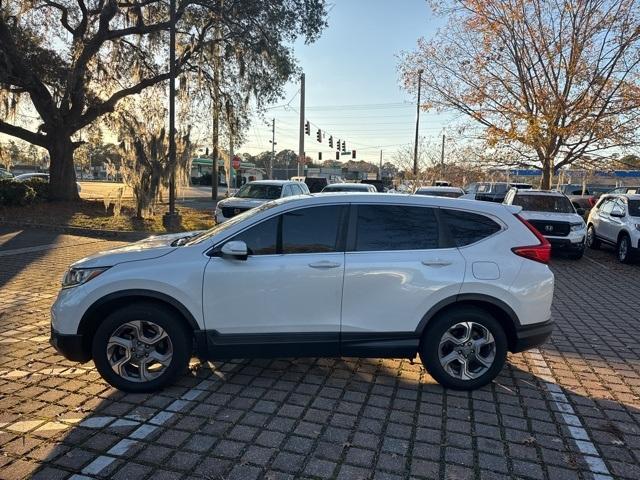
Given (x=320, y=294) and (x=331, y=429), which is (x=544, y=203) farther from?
(x=331, y=429)

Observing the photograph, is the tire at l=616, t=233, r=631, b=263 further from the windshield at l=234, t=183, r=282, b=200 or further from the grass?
the grass

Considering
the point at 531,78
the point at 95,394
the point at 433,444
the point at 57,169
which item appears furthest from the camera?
the point at 57,169

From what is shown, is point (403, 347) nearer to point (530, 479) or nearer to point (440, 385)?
point (440, 385)

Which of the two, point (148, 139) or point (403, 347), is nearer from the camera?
point (403, 347)

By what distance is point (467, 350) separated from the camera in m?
4.20

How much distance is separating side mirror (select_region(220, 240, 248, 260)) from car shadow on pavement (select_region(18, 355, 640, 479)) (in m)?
1.18

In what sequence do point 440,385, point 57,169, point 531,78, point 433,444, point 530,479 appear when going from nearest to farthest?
1. point 530,479
2. point 433,444
3. point 440,385
4. point 531,78
5. point 57,169

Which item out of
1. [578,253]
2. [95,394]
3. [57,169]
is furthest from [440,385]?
[57,169]

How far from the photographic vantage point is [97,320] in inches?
159

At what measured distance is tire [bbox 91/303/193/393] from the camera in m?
3.94

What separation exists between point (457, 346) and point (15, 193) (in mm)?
17275

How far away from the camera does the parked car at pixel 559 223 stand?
12008 mm

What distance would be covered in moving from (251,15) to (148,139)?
607cm

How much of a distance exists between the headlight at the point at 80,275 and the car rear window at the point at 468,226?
115 inches
